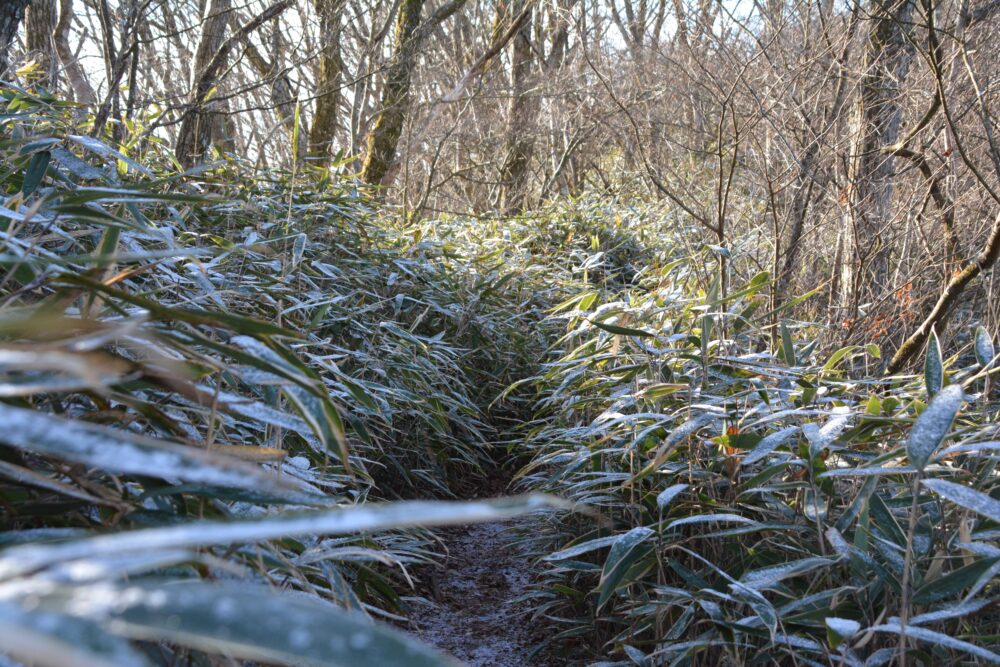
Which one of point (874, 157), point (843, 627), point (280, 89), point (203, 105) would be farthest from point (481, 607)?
point (280, 89)

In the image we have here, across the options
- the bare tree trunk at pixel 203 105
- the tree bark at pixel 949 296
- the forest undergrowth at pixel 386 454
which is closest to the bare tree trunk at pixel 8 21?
the forest undergrowth at pixel 386 454

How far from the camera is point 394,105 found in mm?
5918

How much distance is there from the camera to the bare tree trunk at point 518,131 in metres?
7.98

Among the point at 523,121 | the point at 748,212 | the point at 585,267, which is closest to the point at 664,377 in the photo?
the point at 585,267

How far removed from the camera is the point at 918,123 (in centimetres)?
283

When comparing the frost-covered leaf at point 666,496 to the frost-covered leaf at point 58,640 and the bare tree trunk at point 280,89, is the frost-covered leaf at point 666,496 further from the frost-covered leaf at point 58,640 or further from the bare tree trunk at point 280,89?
the bare tree trunk at point 280,89

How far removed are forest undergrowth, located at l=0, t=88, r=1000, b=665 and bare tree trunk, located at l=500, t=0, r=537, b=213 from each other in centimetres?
414

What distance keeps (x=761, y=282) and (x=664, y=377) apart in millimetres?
372

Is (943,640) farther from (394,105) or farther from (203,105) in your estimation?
(394,105)

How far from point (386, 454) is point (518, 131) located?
233 inches

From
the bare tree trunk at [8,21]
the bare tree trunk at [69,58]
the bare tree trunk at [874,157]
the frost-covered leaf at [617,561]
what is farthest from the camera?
the bare tree trunk at [69,58]

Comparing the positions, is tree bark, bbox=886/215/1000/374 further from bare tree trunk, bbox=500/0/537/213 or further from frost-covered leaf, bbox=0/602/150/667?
bare tree trunk, bbox=500/0/537/213

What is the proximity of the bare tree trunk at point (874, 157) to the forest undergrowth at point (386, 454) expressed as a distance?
0.35m

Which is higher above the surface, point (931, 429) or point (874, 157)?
point (874, 157)
